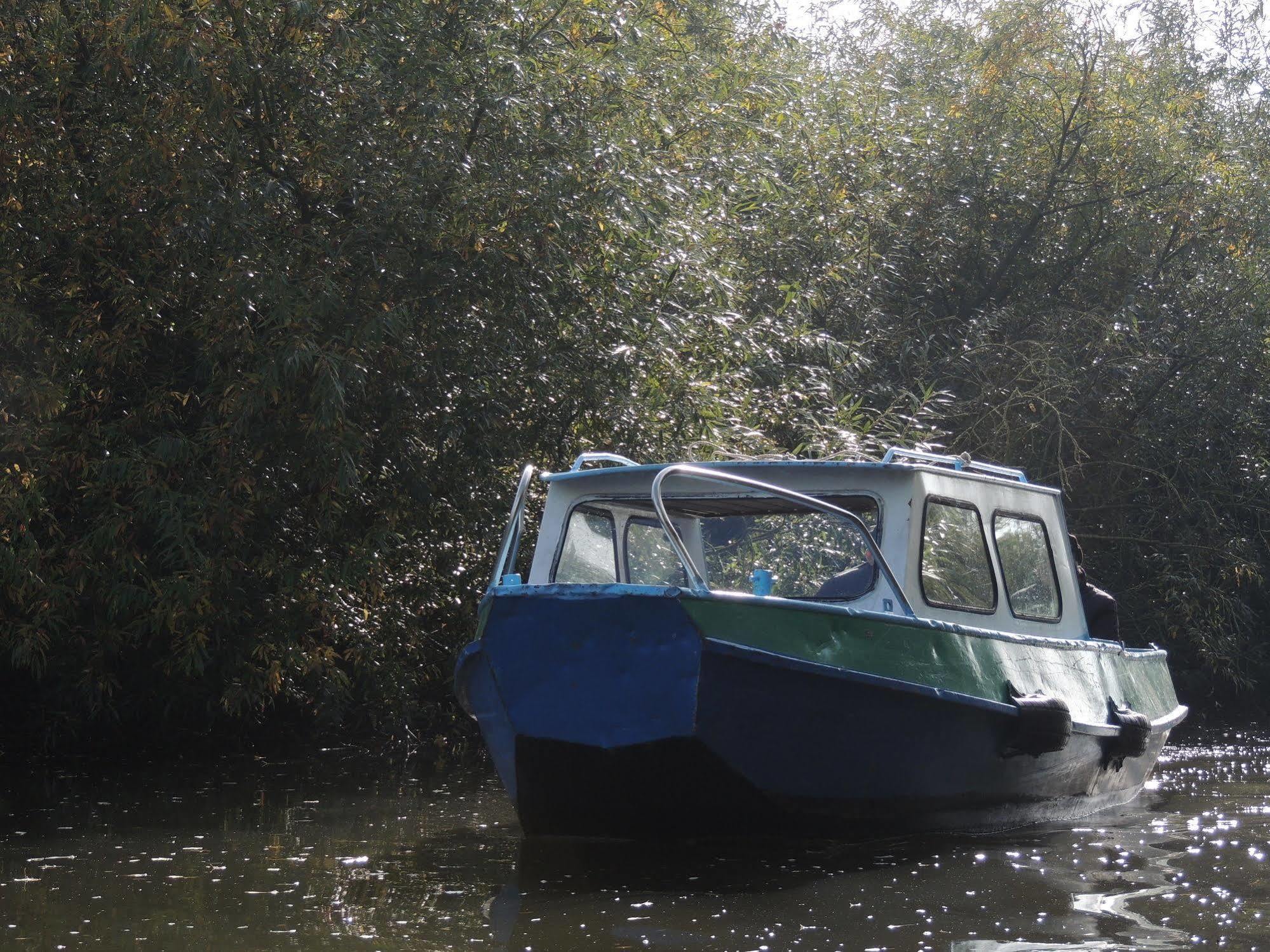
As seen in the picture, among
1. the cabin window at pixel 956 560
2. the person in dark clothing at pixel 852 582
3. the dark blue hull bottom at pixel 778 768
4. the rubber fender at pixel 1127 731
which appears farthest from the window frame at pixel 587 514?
the rubber fender at pixel 1127 731

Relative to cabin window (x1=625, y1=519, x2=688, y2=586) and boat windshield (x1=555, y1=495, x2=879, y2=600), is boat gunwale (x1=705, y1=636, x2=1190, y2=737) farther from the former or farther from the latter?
cabin window (x1=625, y1=519, x2=688, y2=586)

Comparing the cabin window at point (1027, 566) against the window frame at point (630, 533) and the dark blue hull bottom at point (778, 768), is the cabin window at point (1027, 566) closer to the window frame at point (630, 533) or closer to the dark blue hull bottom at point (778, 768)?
the dark blue hull bottom at point (778, 768)

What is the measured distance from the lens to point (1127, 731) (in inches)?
327

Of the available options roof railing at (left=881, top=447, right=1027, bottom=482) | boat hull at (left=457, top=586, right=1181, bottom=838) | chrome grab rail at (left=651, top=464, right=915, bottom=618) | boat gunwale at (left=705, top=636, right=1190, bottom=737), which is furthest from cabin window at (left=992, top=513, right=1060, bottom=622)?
chrome grab rail at (left=651, top=464, right=915, bottom=618)

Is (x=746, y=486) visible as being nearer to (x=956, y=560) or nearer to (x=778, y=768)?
(x=778, y=768)

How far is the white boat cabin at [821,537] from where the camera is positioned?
7.08m

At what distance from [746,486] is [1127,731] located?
3.24 metres

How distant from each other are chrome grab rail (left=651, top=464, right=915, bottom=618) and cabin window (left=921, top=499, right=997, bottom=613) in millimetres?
308

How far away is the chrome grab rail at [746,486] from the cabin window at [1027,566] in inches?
43.4

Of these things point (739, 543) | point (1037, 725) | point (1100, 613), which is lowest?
point (1037, 725)

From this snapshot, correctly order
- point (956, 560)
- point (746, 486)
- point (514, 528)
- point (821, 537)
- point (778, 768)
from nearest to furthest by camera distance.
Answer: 1. point (778, 768)
2. point (746, 486)
3. point (514, 528)
4. point (821, 537)
5. point (956, 560)

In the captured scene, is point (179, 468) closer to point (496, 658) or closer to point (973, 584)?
point (496, 658)

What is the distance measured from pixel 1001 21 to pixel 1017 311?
9.90 ft

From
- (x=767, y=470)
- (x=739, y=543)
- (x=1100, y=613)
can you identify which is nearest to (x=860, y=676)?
(x=767, y=470)
